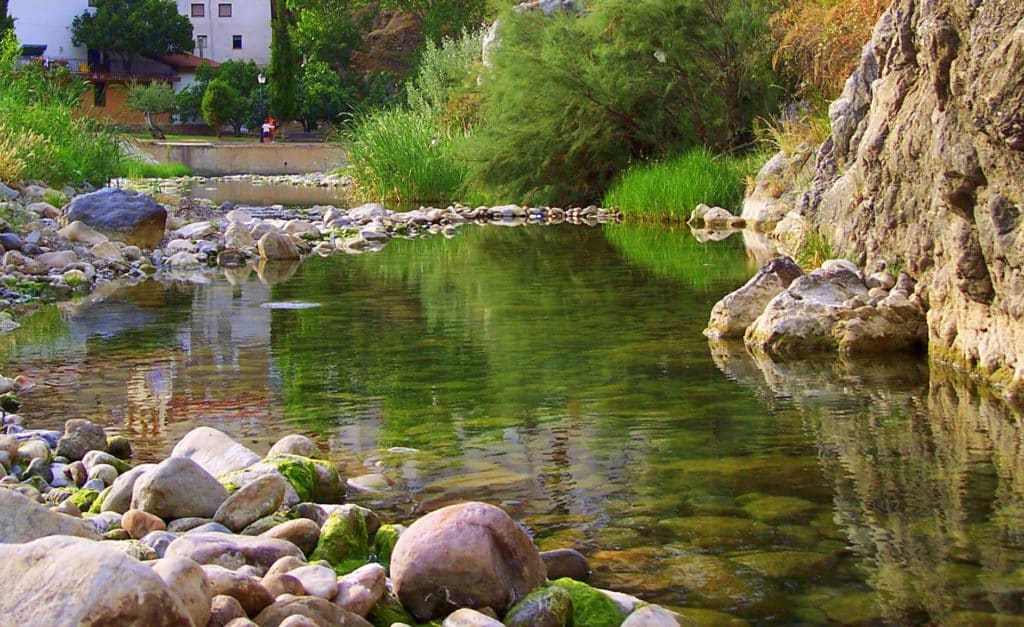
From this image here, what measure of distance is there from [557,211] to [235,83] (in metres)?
37.0

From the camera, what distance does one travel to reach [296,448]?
17.6 ft

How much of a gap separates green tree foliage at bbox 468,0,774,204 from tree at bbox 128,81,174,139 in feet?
111

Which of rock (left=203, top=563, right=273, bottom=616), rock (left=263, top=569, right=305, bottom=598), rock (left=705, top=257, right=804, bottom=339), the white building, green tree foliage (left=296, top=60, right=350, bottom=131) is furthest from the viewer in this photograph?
the white building

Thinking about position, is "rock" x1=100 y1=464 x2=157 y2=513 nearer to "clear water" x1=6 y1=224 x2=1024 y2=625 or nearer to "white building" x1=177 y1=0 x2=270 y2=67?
"clear water" x1=6 y1=224 x2=1024 y2=625

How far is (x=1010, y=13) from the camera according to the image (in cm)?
634

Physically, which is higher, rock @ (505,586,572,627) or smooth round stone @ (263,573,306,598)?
smooth round stone @ (263,573,306,598)

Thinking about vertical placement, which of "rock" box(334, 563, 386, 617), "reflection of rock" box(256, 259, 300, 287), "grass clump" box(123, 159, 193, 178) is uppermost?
"grass clump" box(123, 159, 193, 178)

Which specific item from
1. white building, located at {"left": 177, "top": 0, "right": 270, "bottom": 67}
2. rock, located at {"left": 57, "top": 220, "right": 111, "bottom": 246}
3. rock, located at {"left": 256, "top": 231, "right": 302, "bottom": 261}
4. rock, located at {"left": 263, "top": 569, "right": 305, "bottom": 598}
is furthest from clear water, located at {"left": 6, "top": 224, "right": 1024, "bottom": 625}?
Answer: white building, located at {"left": 177, "top": 0, "right": 270, "bottom": 67}

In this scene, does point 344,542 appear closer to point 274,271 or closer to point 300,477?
point 300,477

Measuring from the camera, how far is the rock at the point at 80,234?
565 inches

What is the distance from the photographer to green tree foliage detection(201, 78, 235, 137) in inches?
2038

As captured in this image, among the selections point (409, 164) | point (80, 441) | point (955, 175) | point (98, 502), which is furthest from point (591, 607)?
point (409, 164)

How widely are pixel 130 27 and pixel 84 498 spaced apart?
200 feet

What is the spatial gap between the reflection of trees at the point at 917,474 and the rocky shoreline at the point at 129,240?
6.07m
